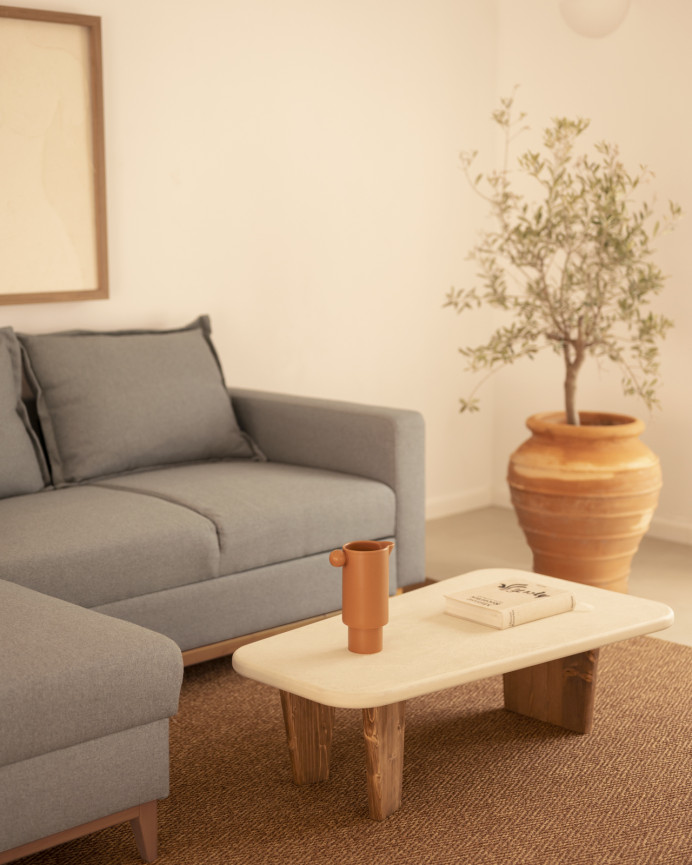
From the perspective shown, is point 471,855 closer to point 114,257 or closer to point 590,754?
point 590,754

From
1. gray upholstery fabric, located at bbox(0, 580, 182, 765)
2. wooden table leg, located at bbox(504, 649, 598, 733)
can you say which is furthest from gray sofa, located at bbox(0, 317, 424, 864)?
wooden table leg, located at bbox(504, 649, 598, 733)

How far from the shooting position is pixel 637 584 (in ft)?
12.6

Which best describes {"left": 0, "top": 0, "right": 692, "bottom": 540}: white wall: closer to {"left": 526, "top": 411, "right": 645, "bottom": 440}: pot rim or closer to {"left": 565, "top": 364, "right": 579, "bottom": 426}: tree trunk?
{"left": 526, "top": 411, "right": 645, "bottom": 440}: pot rim

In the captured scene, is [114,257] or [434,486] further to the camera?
[434,486]

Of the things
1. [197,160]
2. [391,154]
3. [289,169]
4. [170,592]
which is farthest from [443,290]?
[170,592]

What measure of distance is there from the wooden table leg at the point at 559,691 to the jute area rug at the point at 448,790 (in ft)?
0.11

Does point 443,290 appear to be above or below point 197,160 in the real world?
below

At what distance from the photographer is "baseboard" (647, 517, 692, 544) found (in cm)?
437

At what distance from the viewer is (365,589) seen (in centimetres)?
212

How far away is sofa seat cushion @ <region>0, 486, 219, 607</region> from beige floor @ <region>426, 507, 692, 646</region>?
4.27 feet

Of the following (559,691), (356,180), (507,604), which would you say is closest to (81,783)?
(507,604)

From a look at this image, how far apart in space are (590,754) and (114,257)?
2325 mm

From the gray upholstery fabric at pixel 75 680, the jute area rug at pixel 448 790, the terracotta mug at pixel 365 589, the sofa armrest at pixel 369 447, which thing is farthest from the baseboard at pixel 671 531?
the gray upholstery fabric at pixel 75 680

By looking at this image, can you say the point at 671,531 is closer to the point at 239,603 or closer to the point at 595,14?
the point at 595,14
